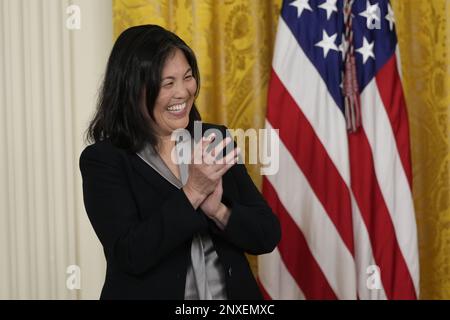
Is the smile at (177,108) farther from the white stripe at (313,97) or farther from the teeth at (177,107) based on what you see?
the white stripe at (313,97)

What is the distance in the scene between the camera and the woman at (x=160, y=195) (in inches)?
56.9

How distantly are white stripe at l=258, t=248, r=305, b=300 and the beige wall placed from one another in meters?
0.79

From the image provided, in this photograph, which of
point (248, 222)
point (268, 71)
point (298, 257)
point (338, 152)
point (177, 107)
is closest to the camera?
point (248, 222)

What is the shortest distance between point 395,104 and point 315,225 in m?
0.57

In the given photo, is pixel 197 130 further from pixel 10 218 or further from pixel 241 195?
pixel 10 218

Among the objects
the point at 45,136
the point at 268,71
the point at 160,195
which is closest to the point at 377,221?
the point at 268,71

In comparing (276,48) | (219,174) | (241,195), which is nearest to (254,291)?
(241,195)

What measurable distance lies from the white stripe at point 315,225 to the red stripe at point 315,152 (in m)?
0.02

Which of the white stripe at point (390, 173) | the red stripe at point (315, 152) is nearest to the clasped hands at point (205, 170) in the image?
the red stripe at point (315, 152)

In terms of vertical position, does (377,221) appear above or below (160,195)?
below

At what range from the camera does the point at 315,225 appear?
2.41m

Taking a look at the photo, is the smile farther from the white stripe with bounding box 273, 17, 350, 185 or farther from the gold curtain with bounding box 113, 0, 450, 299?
the gold curtain with bounding box 113, 0, 450, 299

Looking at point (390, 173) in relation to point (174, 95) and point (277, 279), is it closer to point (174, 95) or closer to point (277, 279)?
point (277, 279)

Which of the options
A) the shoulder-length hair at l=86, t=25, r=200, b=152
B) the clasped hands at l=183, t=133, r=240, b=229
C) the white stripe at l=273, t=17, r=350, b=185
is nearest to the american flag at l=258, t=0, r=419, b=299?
the white stripe at l=273, t=17, r=350, b=185
